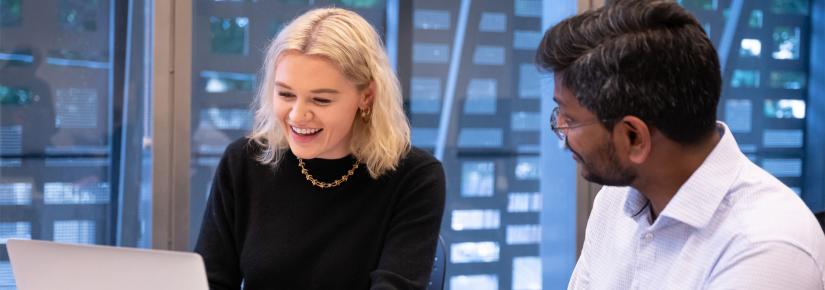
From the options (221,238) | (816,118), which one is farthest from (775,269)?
(816,118)

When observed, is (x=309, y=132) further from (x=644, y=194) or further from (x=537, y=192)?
(x=537, y=192)

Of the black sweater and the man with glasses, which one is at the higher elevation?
the man with glasses

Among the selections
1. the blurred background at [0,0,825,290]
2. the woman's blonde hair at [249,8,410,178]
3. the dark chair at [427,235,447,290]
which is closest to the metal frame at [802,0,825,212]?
the blurred background at [0,0,825,290]

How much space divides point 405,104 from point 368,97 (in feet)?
3.82

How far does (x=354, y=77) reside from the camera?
176cm

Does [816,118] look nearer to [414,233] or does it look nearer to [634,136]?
Answer: [414,233]

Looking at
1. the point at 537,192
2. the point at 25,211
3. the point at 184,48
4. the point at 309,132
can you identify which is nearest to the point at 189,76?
the point at 184,48

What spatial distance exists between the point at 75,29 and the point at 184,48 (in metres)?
0.37

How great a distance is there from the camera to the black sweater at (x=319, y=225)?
180cm

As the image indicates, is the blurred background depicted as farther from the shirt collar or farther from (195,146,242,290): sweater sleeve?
the shirt collar

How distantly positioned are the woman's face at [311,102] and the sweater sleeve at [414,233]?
0.22 metres

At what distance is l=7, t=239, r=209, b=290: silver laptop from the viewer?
3.76 ft

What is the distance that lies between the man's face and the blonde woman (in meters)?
0.62

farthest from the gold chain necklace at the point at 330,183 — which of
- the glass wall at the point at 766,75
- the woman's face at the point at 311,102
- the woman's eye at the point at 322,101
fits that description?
the glass wall at the point at 766,75
